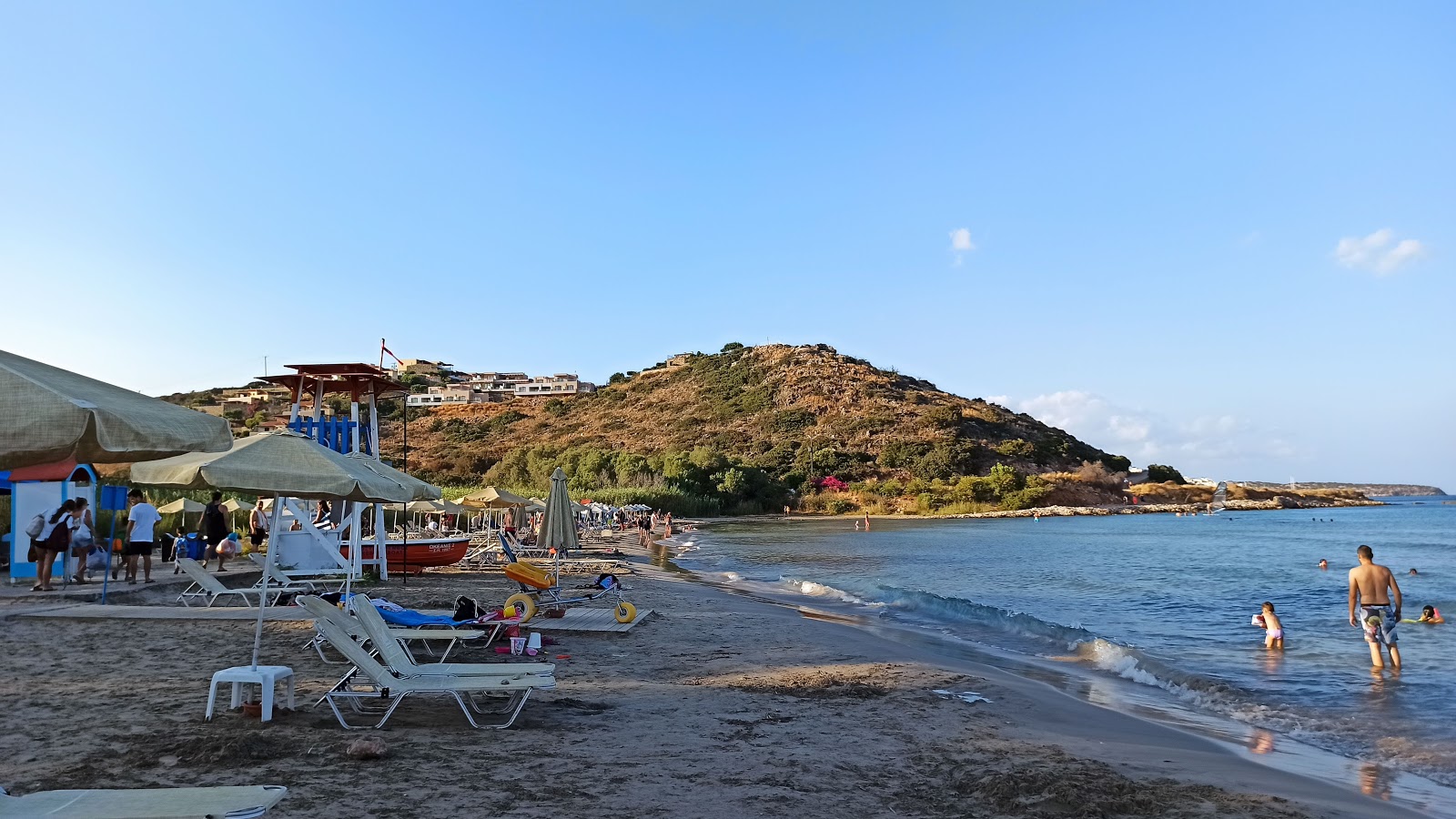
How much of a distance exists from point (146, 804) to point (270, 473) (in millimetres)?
3788

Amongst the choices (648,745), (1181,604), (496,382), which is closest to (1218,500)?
(1181,604)

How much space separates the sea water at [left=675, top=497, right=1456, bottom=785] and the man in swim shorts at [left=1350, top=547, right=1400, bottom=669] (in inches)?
13.6

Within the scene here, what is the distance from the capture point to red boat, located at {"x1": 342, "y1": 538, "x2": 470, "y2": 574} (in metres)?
17.1

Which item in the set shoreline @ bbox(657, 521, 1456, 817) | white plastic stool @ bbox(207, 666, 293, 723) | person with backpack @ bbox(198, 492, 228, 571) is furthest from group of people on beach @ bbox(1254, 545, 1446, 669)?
person with backpack @ bbox(198, 492, 228, 571)

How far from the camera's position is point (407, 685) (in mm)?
5574

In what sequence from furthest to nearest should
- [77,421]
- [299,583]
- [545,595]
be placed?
1. [545,595]
2. [299,583]
3. [77,421]

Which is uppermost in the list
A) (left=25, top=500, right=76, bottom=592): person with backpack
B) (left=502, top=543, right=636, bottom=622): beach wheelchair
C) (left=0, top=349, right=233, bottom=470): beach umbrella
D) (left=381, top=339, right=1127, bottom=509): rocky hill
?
(left=381, top=339, right=1127, bottom=509): rocky hill

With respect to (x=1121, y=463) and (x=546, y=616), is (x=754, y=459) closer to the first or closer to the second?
(x=1121, y=463)

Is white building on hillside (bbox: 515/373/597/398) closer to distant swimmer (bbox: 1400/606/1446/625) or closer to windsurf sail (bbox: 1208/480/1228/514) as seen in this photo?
windsurf sail (bbox: 1208/480/1228/514)

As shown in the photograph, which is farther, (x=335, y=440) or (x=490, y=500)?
(x=490, y=500)

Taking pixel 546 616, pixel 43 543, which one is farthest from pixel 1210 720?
pixel 43 543

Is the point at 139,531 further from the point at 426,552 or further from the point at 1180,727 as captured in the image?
the point at 1180,727

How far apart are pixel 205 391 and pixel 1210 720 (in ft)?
396

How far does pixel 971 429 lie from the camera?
81125mm
